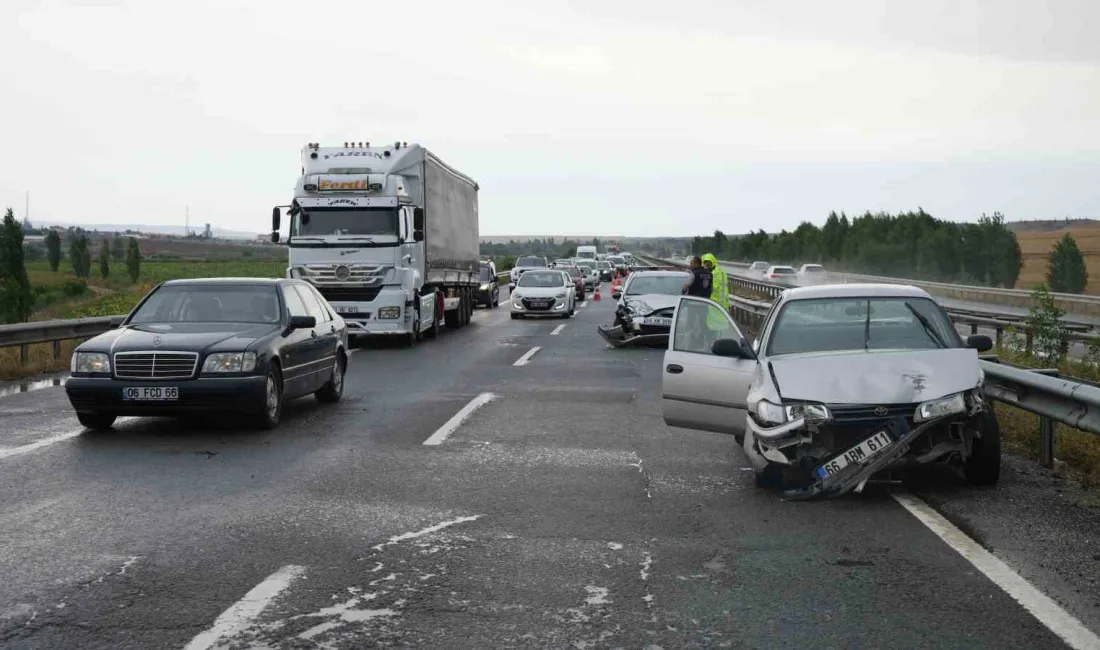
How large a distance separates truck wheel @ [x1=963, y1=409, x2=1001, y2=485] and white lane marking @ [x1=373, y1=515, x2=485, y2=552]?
11.0 ft

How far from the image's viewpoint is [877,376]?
7.29m

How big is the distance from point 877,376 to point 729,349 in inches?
51.2

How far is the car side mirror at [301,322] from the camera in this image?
37.7 ft

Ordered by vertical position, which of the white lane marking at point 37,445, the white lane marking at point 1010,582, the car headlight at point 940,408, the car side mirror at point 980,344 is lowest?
the white lane marking at point 37,445

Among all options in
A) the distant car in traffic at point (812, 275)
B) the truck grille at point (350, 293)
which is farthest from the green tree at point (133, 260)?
the truck grille at point (350, 293)

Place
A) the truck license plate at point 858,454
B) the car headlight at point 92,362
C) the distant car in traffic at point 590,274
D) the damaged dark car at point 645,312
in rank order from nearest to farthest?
the truck license plate at point 858,454 → the car headlight at point 92,362 → the damaged dark car at point 645,312 → the distant car in traffic at point 590,274

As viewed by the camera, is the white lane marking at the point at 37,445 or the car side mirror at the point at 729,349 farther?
the white lane marking at the point at 37,445

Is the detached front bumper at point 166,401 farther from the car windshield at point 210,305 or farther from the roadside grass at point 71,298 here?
the roadside grass at point 71,298

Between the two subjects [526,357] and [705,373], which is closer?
[705,373]

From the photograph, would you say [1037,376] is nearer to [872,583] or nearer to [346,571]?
[872,583]

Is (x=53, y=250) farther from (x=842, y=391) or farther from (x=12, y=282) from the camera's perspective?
(x=842, y=391)

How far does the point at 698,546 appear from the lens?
6055 mm

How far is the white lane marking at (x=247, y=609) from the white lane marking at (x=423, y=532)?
0.64 meters

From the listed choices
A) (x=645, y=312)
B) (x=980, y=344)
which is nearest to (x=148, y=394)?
(x=980, y=344)
